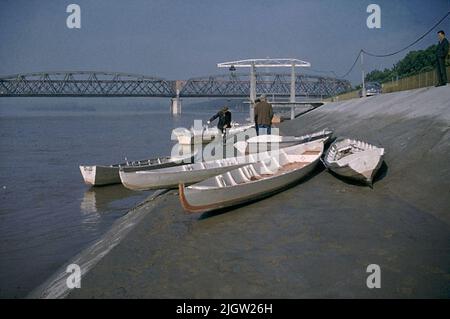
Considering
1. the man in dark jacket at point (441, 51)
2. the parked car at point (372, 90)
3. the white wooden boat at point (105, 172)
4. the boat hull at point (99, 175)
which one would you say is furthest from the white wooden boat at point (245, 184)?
the parked car at point (372, 90)

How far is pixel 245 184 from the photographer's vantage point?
9555 millimetres

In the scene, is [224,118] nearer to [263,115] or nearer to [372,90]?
[263,115]

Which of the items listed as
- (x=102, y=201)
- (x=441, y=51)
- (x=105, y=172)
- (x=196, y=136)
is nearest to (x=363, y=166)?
(x=441, y=51)

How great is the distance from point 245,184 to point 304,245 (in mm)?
2694

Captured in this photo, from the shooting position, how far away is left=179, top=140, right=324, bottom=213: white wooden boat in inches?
340

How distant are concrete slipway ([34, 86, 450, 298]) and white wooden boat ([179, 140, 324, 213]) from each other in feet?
1.06

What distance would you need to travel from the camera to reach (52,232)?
11.0 metres

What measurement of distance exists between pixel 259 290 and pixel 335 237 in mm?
2520

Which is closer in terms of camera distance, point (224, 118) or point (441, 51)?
point (441, 51)

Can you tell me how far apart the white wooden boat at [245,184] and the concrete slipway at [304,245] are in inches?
12.8

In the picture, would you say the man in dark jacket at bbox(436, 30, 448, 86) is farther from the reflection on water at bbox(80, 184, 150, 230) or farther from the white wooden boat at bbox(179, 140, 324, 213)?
the reflection on water at bbox(80, 184, 150, 230)

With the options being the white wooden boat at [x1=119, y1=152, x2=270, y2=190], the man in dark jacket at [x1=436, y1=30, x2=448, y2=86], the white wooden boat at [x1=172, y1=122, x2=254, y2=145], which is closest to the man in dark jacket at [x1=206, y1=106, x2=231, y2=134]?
the white wooden boat at [x1=119, y1=152, x2=270, y2=190]

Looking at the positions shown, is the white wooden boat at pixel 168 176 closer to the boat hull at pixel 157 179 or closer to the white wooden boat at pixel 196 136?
the boat hull at pixel 157 179
